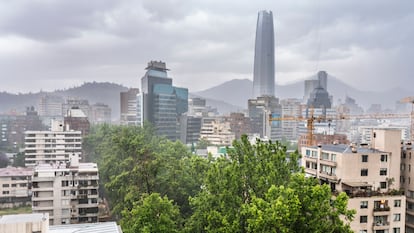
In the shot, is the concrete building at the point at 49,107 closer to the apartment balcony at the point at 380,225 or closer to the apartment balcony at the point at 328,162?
the apartment balcony at the point at 328,162

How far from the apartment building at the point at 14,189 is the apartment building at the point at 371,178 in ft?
76.6

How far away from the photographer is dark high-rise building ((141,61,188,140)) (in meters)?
62.0

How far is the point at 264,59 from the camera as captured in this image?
171 metres

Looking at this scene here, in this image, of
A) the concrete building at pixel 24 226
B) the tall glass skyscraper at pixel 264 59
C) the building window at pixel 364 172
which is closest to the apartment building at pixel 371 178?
the building window at pixel 364 172

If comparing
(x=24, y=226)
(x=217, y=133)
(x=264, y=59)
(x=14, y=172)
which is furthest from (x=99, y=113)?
(x=24, y=226)

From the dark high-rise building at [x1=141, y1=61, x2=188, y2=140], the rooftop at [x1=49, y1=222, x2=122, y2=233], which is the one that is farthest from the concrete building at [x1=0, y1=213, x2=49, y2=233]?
the dark high-rise building at [x1=141, y1=61, x2=188, y2=140]

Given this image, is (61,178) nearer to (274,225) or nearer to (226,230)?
(226,230)

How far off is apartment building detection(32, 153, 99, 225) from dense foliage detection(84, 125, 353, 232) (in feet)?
6.44

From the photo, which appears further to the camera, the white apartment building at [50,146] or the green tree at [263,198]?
the white apartment building at [50,146]

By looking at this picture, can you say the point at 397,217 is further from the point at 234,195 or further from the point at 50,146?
the point at 50,146

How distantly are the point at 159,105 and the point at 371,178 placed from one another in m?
49.4

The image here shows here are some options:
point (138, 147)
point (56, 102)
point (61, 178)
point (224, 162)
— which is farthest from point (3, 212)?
point (56, 102)

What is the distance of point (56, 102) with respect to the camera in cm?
12219

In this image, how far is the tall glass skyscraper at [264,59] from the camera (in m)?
170
